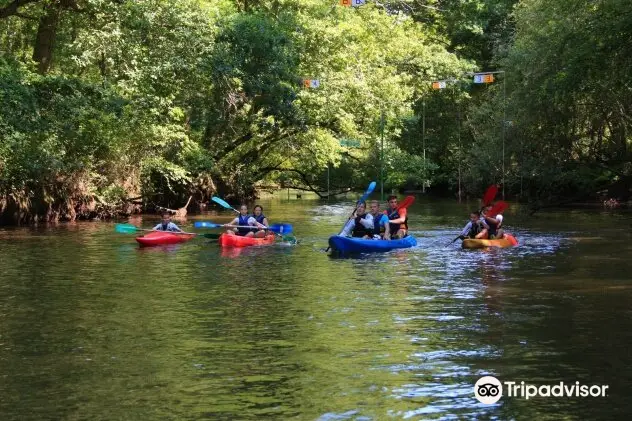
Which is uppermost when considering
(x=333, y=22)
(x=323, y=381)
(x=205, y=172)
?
(x=333, y=22)

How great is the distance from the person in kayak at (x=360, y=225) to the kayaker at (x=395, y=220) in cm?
84

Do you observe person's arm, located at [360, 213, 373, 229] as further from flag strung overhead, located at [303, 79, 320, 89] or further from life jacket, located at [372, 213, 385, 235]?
flag strung overhead, located at [303, 79, 320, 89]

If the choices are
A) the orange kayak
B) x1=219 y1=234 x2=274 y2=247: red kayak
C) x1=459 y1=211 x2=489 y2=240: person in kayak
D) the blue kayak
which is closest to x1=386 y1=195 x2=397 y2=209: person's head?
the blue kayak

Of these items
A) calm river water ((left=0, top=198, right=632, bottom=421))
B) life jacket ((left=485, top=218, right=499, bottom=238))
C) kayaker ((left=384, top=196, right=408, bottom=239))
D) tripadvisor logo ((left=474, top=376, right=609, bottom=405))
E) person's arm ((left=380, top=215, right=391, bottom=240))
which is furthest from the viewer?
kayaker ((left=384, top=196, right=408, bottom=239))

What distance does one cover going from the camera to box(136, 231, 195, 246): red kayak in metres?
20.3

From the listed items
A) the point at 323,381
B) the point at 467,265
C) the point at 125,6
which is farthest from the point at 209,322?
the point at 125,6

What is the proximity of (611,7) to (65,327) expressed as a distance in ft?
54.5

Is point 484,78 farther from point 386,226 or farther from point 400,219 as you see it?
point 386,226

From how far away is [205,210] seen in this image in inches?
1452

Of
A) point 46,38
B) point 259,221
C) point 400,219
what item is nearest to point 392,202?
point 400,219

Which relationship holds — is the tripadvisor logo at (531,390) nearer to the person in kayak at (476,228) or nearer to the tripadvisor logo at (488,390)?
the tripadvisor logo at (488,390)

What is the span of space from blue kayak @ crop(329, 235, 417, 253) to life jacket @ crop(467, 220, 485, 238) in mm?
1869

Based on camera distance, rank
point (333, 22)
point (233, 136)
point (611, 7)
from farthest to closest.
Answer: point (233, 136), point (333, 22), point (611, 7)

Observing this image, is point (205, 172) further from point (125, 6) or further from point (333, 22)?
point (125, 6)
